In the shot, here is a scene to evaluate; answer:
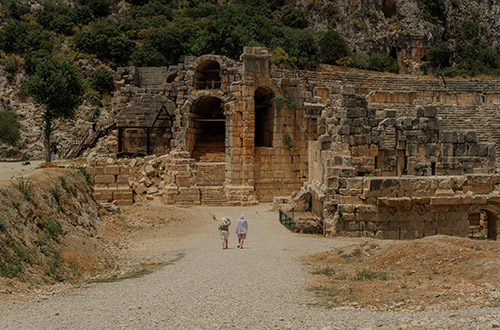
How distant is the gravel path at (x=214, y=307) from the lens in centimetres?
609

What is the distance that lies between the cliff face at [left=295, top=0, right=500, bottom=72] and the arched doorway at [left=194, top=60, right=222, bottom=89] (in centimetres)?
2953

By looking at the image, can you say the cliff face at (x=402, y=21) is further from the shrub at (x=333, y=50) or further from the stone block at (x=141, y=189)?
the stone block at (x=141, y=189)

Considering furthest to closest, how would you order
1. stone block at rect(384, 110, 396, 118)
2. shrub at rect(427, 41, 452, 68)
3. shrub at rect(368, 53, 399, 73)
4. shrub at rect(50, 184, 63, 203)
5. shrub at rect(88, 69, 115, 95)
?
shrub at rect(427, 41, 452, 68)
shrub at rect(368, 53, 399, 73)
shrub at rect(88, 69, 115, 95)
stone block at rect(384, 110, 396, 118)
shrub at rect(50, 184, 63, 203)

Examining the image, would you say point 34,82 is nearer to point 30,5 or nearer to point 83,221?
point 83,221

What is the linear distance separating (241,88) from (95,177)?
802 centimetres

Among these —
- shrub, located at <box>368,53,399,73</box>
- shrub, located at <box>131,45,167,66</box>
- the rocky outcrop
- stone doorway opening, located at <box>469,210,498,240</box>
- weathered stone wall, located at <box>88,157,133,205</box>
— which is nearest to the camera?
stone doorway opening, located at <box>469,210,498,240</box>

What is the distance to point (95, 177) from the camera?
1923 centimetres

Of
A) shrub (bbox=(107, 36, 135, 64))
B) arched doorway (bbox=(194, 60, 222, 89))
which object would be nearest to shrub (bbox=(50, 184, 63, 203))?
arched doorway (bbox=(194, 60, 222, 89))

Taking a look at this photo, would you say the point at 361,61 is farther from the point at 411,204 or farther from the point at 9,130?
the point at 411,204

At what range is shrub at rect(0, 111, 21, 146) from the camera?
108 feet

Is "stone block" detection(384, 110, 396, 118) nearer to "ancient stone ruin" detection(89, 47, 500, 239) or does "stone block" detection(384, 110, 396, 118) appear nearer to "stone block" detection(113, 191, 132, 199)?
"ancient stone ruin" detection(89, 47, 500, 239)

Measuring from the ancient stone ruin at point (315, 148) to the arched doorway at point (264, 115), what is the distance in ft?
0.22

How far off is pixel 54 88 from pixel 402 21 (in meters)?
43.3

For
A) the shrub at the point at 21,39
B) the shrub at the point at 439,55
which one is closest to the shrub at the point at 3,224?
the shrub at the point at 21,39
